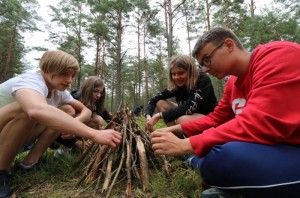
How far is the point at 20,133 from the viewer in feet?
7.24

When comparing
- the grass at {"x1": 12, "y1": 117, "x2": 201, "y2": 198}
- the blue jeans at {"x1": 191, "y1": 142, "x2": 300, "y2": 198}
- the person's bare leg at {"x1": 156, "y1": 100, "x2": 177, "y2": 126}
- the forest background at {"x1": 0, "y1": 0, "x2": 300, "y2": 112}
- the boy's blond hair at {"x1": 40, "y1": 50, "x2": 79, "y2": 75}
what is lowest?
the grass at {"x1": 12, "y1": 117, "x2": 201, "y2": 198}

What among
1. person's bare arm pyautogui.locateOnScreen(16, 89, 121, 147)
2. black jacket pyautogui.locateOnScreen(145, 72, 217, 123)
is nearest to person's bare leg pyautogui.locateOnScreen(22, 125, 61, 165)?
person's bare arm pyautogui.locateOnScreen(16, 89, 121, 147)

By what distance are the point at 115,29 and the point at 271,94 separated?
16511mm

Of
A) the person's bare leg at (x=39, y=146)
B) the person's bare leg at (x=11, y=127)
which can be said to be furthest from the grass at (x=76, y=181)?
the person's bare leg at (x=11, y=127)

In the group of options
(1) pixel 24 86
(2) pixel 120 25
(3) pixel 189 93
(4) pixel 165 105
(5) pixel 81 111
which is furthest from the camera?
(2) pixel 120 25

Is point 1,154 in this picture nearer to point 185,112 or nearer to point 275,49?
point 185,112

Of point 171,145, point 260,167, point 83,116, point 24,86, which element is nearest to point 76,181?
point 83,116

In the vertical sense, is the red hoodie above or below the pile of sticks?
above

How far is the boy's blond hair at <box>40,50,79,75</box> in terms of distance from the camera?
2.32m

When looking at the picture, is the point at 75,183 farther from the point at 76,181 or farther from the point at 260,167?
the point at 260,167

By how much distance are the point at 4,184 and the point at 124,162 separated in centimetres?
111

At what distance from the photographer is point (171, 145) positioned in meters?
1.56

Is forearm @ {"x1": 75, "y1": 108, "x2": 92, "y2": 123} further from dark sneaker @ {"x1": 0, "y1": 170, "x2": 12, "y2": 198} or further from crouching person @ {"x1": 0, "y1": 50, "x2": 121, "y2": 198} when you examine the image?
dark sneaker @ {"x1": 0, "y1": 170, "x2": 12, "y2": 198}

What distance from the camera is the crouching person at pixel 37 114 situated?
1774 mm
